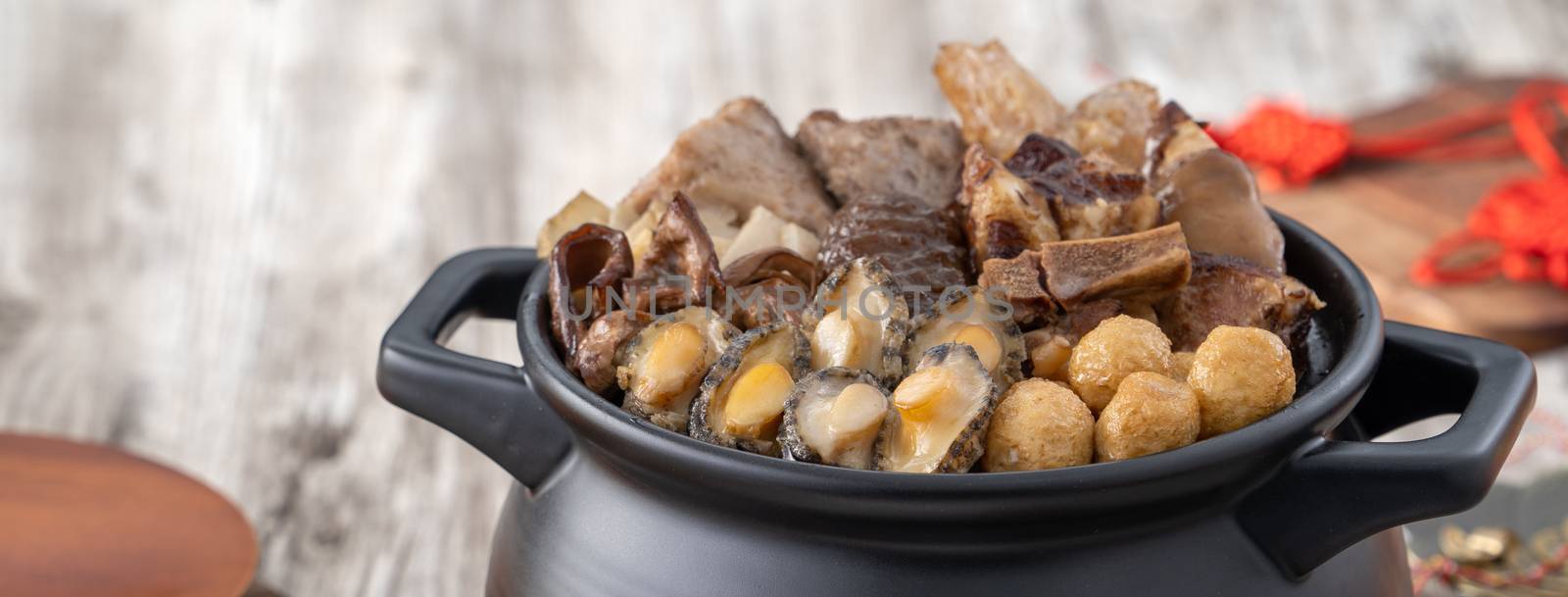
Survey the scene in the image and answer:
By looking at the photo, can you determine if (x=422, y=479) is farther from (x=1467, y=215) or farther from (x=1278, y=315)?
(x=1467, y=215)

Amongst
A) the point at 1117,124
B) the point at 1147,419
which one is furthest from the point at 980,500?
the point at 1117,124

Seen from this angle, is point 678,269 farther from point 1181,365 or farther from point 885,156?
point 1181,365

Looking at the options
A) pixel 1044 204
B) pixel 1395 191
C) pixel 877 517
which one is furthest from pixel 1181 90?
pixel 877 517

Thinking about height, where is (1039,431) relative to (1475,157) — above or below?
above

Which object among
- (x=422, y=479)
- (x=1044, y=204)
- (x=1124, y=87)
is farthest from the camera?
(x=422, y=479)

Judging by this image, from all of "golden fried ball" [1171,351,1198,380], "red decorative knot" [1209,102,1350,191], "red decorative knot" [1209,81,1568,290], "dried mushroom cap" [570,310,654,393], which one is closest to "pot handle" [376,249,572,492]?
"dried mushroom cap" [570,310,654,393]

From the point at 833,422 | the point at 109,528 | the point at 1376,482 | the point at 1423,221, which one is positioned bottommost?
the point at 1423,221
